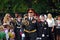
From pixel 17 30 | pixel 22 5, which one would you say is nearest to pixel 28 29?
pixel 17 30

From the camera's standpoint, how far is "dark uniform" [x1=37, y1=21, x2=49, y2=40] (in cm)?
1175

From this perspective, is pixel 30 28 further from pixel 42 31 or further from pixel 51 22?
pixel 51 22

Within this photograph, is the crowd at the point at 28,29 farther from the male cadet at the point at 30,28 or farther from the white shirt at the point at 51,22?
the white shirt at the point at 51,22

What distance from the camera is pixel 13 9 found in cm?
1961

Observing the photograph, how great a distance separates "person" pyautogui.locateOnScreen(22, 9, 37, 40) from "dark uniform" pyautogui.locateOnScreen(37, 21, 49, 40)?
0.68ft

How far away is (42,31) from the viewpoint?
1192 centimetres

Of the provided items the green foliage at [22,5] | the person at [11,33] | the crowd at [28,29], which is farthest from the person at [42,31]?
the green foliage at [22,5]

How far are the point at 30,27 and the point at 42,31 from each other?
0.62 m

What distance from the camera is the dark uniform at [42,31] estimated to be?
1175cm

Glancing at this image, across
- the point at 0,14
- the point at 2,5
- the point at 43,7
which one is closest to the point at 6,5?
the point at 2,5

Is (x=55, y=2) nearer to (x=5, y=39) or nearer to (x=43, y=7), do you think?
(x=43, y=7)

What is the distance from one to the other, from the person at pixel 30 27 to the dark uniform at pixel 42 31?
21cm

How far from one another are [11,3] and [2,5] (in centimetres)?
57

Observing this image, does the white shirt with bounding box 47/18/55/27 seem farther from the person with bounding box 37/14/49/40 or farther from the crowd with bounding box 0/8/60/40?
the person with bounding box 37/14/49/40
